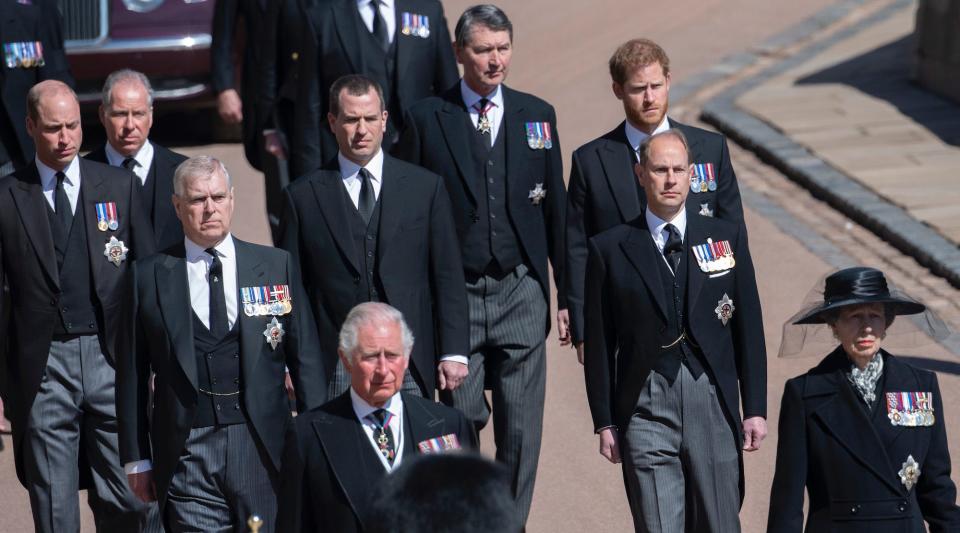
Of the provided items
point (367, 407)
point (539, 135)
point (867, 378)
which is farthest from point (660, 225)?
point (367, 407)

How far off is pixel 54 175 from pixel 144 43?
5799 mm

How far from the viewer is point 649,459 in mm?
6602

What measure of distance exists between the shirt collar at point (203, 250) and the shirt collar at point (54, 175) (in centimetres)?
103

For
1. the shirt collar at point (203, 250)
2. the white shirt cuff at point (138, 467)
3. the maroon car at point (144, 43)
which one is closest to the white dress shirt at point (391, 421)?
the shirt collar at point (203, 250)

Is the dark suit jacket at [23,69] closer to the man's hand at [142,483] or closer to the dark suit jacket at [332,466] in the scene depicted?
the man's hand at [142,483]

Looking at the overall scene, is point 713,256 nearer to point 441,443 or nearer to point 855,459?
point 855,459

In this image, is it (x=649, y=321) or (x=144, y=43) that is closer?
(x=649, y=321)

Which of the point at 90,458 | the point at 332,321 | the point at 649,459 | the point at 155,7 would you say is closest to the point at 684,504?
the point at 649,459

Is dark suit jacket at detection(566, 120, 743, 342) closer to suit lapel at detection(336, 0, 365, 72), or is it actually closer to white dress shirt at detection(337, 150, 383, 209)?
white dress shirt at detection(337, 150, 383, 209)

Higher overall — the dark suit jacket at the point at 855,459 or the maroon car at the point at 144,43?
the maroon car at the point at 144,43

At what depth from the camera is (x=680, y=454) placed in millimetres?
6629

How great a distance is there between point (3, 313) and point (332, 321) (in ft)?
4.42

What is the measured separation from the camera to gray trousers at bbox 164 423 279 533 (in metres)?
6.43

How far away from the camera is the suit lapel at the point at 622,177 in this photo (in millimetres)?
7332
